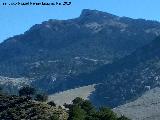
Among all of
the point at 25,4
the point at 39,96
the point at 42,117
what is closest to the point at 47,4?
the point at 25,4

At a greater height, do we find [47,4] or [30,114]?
[47,4]

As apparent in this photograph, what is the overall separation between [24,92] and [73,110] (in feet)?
197

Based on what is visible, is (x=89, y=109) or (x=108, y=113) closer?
(x=108, y=113)

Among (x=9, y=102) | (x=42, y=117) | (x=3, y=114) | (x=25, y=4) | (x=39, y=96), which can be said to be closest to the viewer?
(x=25, y=4)

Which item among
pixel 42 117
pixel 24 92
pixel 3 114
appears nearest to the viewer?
pixel 42 117

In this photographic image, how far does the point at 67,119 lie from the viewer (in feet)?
347

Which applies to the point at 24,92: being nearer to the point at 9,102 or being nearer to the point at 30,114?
the point at 9,102

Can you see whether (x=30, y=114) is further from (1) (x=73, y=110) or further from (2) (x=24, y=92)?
(2) (x=24, y=92)

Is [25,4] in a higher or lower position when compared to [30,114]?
higher

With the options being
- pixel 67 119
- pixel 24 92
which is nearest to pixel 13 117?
pixel 67 119

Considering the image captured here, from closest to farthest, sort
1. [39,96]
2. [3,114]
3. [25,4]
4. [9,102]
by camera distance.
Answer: [25,4]
[3,114]
[9,102]
[39,96]

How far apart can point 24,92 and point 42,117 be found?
60032 mm

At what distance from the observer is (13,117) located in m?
106

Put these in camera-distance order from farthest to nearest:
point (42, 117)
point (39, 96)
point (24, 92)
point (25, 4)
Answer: point (24, 92) → point (39, 96) → point (42, 117) → point (25, 4)
